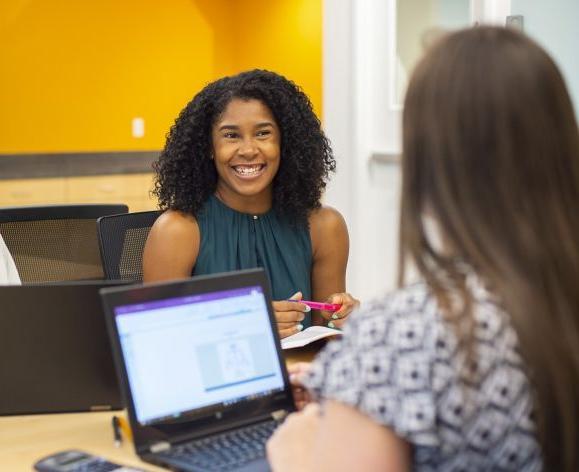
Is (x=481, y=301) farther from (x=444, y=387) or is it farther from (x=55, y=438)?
(x=55, y=438)

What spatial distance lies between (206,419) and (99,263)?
4.06ft

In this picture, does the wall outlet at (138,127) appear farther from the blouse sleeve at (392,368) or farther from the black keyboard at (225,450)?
the blouse sleeve at (392,368)

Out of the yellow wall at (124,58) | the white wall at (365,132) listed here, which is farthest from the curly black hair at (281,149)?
the yellow wall at (124,58)

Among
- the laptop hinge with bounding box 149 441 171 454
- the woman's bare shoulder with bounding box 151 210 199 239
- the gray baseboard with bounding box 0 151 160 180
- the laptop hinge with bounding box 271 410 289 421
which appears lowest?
the laptop hinge with bounding box 149 441 171 454

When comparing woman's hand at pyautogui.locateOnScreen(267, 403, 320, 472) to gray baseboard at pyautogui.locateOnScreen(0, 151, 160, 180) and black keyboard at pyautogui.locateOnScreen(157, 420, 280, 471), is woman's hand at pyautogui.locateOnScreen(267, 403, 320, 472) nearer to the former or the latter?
black keyboard at pyautogui.locateOnScreen(157, 420, 280, 471)

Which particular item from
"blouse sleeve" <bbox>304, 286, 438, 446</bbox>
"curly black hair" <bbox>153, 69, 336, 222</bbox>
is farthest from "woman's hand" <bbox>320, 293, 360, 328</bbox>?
"blouse sleeve" <bbox>304, 286, 438, 446</bbox>

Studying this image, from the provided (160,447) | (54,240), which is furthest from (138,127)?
(160,447)

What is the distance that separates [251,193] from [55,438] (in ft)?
3.46

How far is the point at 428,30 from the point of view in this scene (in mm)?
1084

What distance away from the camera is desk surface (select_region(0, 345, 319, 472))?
151cm

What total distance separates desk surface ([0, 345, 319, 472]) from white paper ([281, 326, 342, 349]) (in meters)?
0.47

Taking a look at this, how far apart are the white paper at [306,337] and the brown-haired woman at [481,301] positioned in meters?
1.01

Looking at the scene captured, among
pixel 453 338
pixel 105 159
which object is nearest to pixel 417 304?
pixel 453 338

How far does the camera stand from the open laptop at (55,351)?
158 centimetres
